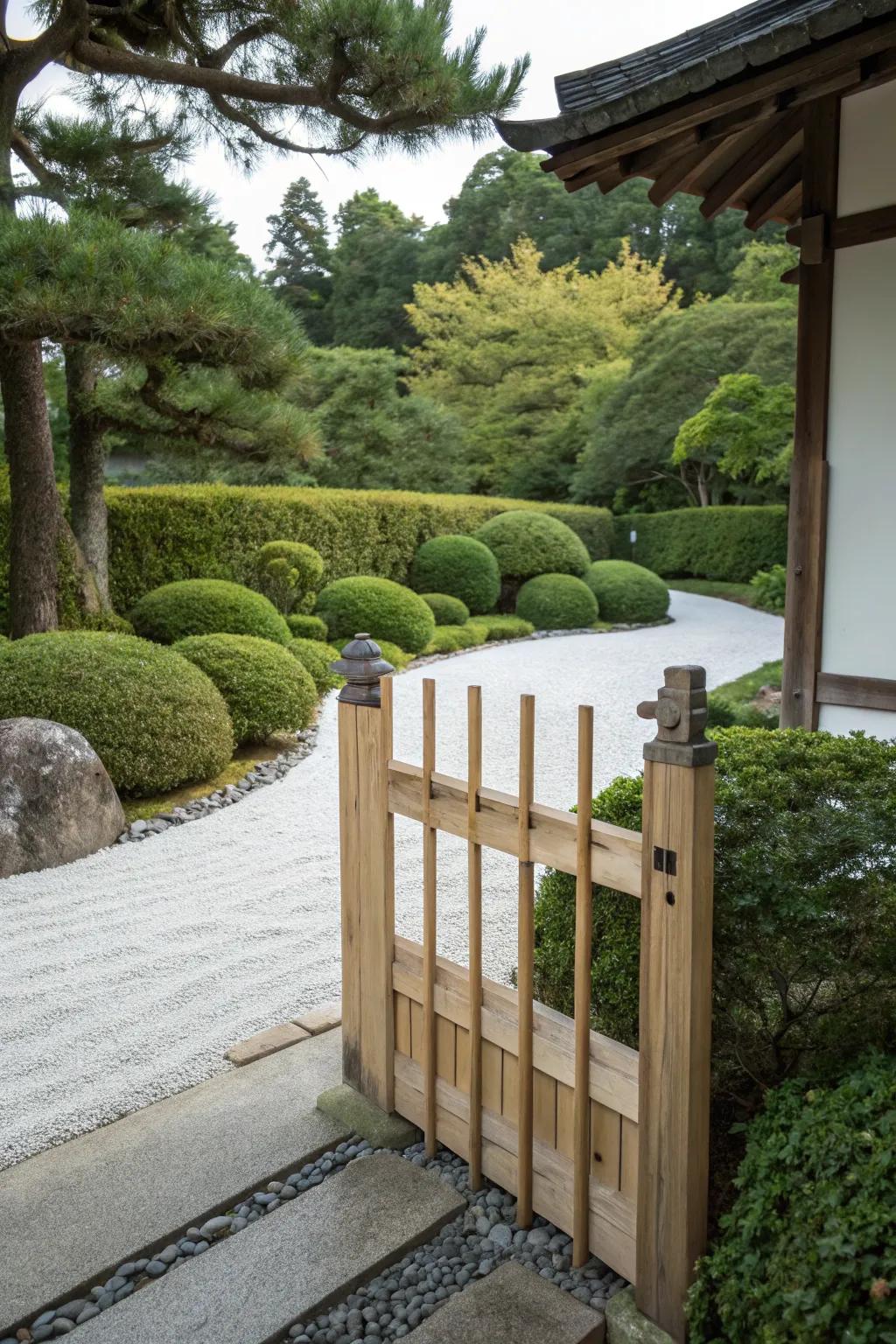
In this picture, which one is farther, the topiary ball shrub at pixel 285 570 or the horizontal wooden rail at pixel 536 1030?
the topiary ball shrub at pixel 285 570

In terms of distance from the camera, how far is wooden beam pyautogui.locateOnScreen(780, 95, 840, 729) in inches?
135

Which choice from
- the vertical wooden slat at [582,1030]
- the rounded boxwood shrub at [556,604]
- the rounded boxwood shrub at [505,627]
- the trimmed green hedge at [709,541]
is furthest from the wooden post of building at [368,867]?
the trimmed green hedge at [709,541]

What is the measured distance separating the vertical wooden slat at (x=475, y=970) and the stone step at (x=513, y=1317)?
0.26 m

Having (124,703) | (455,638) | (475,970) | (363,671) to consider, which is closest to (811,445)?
(363,671)

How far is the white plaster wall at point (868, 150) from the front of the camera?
10.7 feet

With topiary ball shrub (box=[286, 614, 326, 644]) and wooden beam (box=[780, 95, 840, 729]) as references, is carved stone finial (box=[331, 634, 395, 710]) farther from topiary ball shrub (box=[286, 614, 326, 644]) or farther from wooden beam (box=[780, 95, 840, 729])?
topiary ball shrub (box=[286, 614, 326, 644])

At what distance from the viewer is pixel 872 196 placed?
10.9 ft

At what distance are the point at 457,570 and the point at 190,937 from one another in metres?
9.13

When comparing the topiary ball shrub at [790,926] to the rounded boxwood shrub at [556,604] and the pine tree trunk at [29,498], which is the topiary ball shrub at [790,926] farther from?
the rounded boxwood shrub at [556,604]

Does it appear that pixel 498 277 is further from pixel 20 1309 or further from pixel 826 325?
pixel 20 1309

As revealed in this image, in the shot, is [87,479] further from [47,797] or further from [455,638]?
[455,638]

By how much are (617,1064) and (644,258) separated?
80.5 feet

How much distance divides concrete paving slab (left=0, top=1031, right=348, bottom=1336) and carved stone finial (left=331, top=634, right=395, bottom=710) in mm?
972

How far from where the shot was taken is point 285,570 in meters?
Answer: 8.91
